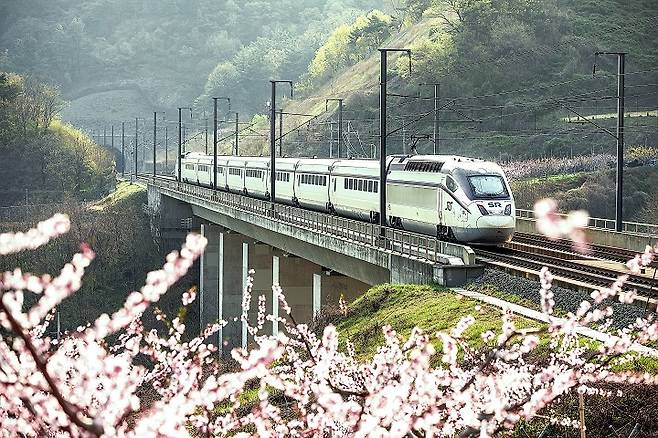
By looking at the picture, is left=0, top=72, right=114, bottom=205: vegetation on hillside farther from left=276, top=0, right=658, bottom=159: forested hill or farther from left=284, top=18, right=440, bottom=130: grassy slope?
left=284, top=18, right=440, bottom=130: grassy slope

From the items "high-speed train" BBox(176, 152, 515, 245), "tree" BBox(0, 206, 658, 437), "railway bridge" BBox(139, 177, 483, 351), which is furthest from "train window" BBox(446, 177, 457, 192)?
"tree" BBox(0, 206, 658, 437)

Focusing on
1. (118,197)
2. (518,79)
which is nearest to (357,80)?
(518,79)

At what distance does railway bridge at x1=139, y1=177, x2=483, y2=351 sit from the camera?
2887cm

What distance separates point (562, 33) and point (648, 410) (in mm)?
100843

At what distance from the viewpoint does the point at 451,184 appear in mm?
33750

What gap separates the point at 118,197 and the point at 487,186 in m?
67.4

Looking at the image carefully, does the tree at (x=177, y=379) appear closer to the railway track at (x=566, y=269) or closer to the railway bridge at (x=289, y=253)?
the railway bridge at (x=289, y=253)

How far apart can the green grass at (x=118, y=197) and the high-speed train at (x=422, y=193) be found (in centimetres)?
4254

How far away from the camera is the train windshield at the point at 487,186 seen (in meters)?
33.4

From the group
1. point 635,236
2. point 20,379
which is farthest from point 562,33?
point 20,379

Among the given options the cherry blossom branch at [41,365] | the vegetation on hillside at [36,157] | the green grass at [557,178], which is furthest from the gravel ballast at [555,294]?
the vegetation on hillside at [36,157]

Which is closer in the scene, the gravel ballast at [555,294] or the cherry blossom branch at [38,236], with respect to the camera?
the cherry blossom branch at [38,236]

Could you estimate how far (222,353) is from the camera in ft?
205

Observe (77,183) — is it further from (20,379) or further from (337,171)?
(20,379)
